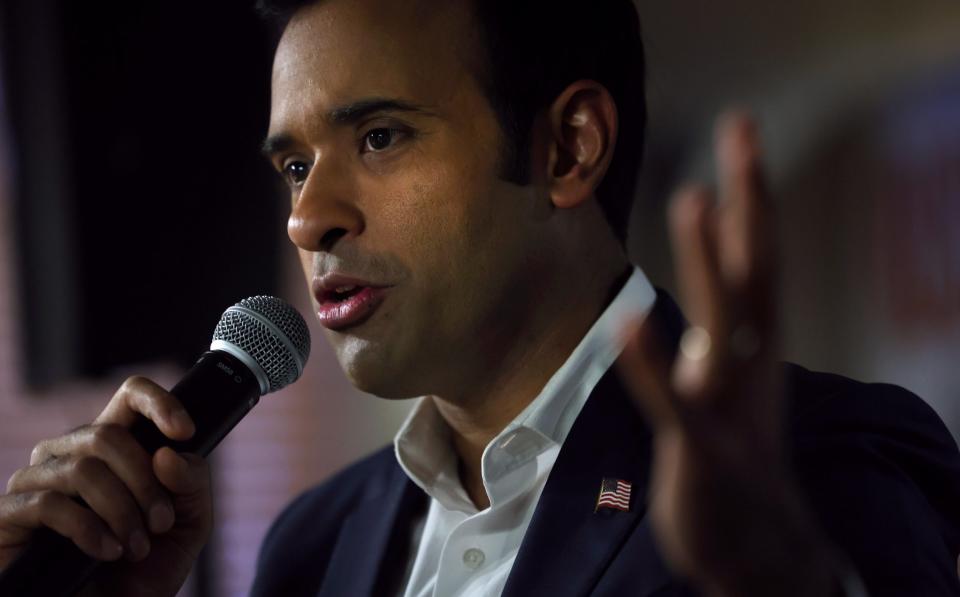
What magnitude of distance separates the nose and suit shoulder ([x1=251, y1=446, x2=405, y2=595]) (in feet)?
1.78

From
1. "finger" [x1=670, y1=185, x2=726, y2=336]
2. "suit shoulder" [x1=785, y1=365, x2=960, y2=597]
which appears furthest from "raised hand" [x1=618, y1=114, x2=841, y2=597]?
"suit shoulder" [x1=785, y1=365, x2=960, y2=597]

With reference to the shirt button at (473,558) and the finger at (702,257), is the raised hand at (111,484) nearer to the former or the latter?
the shirt button at (473,558)

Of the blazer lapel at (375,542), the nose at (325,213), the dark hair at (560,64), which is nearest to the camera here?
the nose at (325,213)

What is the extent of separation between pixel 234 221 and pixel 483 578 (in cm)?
→ 130

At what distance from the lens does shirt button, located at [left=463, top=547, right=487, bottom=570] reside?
156 centimetres

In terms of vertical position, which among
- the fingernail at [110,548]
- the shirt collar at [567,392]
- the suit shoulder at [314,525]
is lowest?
the suit shoulder at [314,525]

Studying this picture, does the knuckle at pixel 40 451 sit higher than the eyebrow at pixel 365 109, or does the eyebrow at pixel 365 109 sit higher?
the eyebrow at pixel 365 109

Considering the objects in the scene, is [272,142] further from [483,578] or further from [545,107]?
[483,578]

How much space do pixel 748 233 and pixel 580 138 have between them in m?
0.89

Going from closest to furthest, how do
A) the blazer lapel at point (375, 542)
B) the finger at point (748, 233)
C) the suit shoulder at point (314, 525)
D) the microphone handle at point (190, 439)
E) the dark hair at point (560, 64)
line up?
the finger at point (748, 233) → the microphone handle at point (190, 439) → the dark hair at point (560, 64) → the blazer lapel at point (375, 542) → the suit shoulder at point (314, 525)

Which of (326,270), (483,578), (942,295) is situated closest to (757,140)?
(326,270)

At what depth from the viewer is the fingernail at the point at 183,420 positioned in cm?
125

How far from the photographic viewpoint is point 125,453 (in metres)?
1.29

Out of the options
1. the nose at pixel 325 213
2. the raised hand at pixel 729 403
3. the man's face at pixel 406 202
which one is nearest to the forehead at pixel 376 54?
the man's face at pixel 406 202
